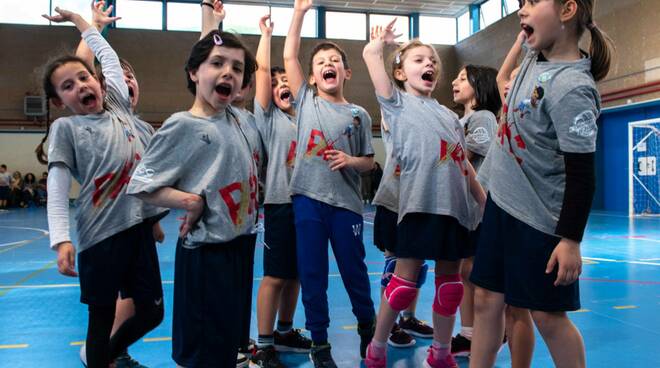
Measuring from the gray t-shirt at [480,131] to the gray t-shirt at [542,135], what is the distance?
3.05ft

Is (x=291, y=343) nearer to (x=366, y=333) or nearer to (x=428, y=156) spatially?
(x=366, y=333)

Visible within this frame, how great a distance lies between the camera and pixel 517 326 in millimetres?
1934

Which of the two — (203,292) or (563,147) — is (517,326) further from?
(203,292)

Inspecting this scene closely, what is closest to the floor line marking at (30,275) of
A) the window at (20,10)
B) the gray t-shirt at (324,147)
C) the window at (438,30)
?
the gray t-shirt at (324,147)

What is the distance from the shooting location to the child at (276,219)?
2.70 meters

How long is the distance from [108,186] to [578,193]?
5.72 ft

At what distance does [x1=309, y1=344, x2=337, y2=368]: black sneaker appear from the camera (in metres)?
2.50

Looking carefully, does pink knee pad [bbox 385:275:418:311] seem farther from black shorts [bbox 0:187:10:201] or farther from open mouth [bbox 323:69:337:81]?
black shorts [bbox 0:187:10:201]

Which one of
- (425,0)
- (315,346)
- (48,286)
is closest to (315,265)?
(315,346)

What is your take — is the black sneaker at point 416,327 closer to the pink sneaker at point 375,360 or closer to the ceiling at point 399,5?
the pink sneaker at point 375,360

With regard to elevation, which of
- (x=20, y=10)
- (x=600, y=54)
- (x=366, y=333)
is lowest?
(x=366, y=333)

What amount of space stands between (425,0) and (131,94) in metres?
16.2

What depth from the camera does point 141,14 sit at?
17594 millimetres

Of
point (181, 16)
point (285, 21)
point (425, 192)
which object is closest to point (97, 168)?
point (425, 192)
